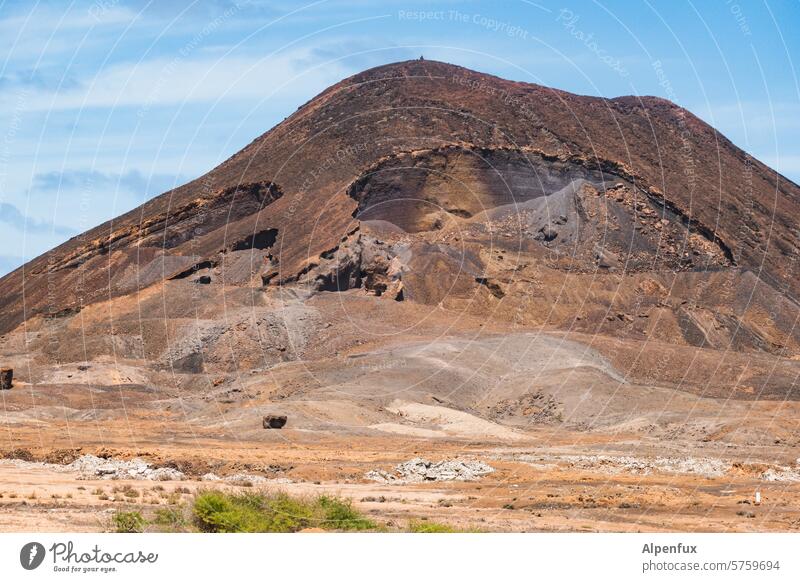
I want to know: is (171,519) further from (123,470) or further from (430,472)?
(430,472)

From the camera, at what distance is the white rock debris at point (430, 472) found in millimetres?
41531

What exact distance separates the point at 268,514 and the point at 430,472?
17.9 meters

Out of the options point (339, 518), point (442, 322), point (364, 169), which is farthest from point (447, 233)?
point (339, 518)

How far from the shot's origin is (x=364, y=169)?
396 ft

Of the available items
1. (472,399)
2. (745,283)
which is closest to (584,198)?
(745,283)

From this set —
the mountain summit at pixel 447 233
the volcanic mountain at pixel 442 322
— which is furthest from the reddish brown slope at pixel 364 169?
the volcanic mountain at pixel 442 322

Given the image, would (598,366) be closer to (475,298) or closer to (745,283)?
(475,298)

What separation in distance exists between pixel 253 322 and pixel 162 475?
5011 cm

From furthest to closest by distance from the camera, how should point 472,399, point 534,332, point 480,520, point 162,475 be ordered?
point 534,332, point 472,399, point 162,475, point 480,520

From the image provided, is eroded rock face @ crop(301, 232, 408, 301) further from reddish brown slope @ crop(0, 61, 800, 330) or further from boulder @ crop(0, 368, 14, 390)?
boulder @ crop(0, 368, 14, 390)

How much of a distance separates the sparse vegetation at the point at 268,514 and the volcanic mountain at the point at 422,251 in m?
56.7

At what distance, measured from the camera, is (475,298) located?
100062mm

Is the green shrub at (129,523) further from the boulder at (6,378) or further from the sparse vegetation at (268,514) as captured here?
the boulder at (6,378)

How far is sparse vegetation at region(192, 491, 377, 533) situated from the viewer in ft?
77.4
